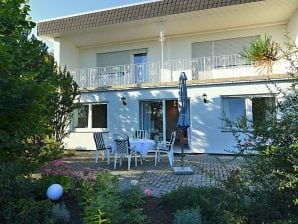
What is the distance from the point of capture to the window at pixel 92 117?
583 inches

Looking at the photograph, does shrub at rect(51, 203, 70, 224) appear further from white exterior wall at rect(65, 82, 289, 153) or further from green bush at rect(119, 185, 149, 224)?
white exterior wall at rect(65, 82, 289, 153)

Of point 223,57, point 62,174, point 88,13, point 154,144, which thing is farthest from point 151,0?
point 62,174

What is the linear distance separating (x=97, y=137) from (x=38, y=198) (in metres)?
5.82

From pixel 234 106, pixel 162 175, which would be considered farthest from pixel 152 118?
pixel 162 175

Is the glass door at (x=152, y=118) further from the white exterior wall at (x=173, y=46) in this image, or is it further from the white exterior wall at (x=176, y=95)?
the white exterior wall at (x=173, y=46)

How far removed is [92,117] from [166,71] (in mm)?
4532

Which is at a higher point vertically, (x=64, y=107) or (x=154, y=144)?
(x=64, y=107)

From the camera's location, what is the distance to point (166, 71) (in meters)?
14.5

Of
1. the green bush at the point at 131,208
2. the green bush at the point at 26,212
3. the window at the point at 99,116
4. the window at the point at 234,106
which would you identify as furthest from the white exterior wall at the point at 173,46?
the green bush at the point at 26,212

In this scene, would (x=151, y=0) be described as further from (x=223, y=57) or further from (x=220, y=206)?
(x=220, y=206)

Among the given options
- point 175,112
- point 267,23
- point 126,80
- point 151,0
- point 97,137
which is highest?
point 151,0

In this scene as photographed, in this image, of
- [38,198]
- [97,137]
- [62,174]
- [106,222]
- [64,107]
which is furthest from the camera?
[64,107]

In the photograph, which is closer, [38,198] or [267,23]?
[38,198]

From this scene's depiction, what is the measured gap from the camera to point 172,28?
1422cm
